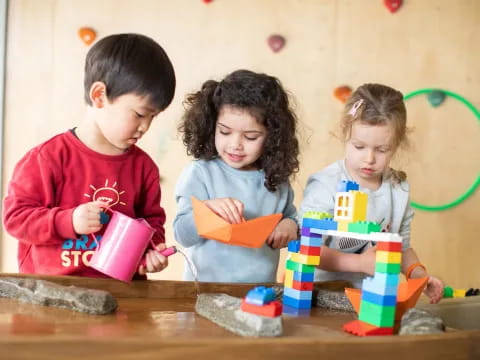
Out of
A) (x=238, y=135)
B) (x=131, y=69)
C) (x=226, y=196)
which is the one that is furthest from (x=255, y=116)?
(x=131, y=69)

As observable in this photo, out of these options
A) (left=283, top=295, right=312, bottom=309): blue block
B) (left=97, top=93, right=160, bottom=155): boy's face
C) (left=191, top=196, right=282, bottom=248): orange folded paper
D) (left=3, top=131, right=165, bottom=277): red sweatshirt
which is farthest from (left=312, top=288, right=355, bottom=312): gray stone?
(left=97, top=93, right=160, bottom=155): boy's face

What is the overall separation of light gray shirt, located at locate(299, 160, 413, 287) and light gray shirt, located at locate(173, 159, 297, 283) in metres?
0.07

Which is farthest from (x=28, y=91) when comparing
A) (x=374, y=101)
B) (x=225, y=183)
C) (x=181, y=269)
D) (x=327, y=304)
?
(x=327, y=304)

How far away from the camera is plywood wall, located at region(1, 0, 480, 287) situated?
87.7 inches

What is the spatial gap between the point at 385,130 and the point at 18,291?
2.86 feet

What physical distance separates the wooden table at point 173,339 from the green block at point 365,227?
148mm

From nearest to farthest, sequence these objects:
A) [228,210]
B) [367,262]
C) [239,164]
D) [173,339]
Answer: [173,339] → [228,210] → [367,262] → [239,164]

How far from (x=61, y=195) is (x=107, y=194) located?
9 cm

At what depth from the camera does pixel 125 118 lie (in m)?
1.11

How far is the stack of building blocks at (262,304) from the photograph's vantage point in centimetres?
73

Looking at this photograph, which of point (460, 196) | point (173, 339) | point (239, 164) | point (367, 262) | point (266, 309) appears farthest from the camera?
point (460, 196)

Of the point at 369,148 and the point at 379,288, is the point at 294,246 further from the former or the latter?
the point at 369,148

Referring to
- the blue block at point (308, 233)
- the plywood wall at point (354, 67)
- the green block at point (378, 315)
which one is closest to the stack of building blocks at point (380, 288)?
the green block at point (378, 315)

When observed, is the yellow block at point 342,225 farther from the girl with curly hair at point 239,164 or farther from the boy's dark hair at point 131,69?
the boy's dark hair at point 131,69
